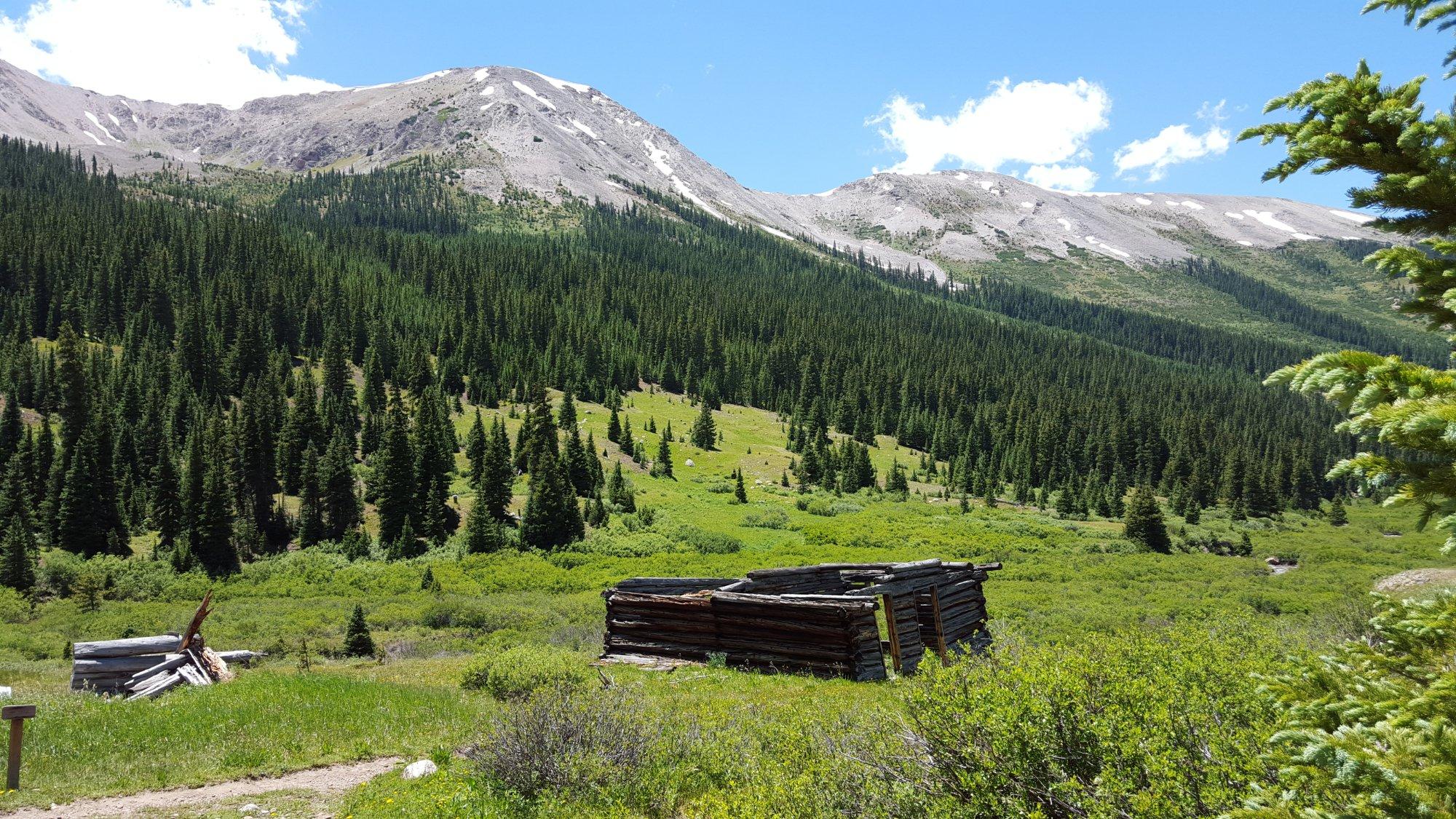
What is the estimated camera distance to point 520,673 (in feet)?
51.4

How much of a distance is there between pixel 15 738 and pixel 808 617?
14528mm

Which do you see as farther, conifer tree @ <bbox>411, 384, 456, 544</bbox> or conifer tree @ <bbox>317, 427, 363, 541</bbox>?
conifer tree @ <bbox>317, 427, 363, 541</bbox>

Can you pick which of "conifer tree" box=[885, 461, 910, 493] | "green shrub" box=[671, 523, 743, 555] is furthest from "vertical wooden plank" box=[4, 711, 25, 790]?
"conifer tree" box=[885, 461, 910, 493]

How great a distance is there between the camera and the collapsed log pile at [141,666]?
16.4m

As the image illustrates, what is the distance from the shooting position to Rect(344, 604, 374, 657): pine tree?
24.7 meters

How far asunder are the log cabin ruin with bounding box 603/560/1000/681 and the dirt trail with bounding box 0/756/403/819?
899cm

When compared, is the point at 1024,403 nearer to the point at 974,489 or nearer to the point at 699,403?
the point at 974,489

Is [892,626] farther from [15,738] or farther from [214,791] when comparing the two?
[15,738]

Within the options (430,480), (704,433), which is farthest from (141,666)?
(704,433)

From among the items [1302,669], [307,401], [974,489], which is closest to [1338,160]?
[1302,669]

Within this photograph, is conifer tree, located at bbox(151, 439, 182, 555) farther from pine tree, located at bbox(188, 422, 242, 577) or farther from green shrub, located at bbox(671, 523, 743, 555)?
green shrub, located at bbox(671, 523, 743, 555)

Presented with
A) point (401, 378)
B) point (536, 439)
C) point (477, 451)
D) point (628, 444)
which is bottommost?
point (477, 451)

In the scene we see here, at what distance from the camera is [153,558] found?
51.4 metres

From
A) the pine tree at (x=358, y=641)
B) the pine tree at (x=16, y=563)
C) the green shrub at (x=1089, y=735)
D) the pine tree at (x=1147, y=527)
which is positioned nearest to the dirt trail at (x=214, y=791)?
the green shrub at (x=1089, y=735)
